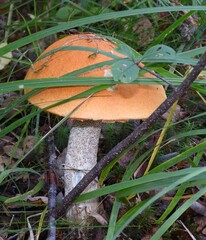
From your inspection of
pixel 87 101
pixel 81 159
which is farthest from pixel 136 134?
pixel 81 159

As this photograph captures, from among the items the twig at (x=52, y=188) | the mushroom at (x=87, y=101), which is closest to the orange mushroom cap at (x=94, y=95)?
the mushroom at (x=87, y=101)

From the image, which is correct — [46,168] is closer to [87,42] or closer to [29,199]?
[29,199]

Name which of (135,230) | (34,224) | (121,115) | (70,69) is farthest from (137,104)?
(34,224)

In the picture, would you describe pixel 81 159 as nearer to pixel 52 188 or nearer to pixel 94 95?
pixel 52 188

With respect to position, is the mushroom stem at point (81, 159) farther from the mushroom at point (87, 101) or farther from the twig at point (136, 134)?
the twig at point (136, 134)

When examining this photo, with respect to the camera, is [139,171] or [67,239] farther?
[139,171]

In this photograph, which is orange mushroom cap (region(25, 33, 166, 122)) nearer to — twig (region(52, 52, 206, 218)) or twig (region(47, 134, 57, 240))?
twig (region(52, 52, 206, 218))

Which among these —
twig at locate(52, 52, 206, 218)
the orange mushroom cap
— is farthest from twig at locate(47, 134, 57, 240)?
the orange mushroom cap
